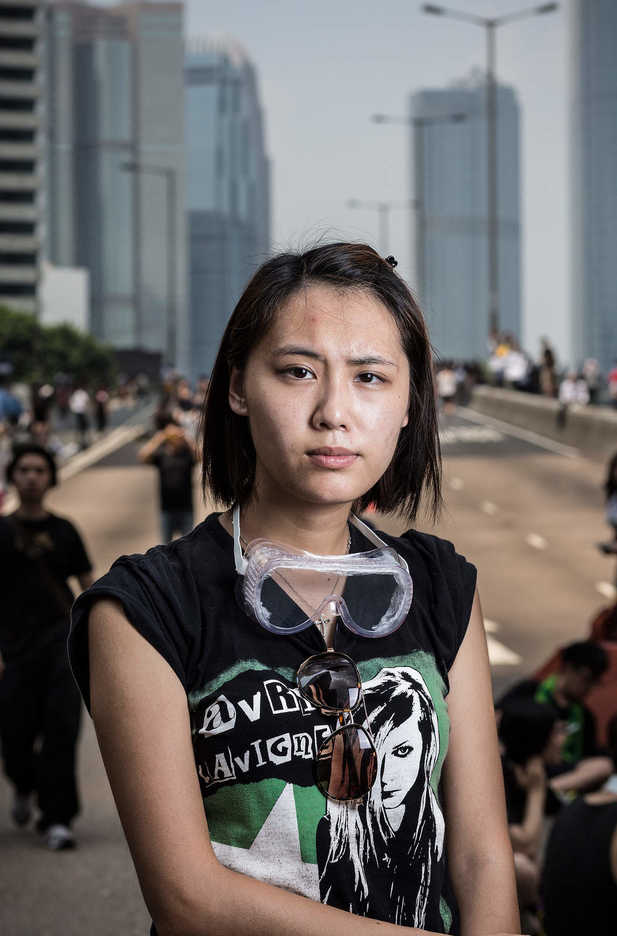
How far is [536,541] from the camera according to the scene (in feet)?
70.6

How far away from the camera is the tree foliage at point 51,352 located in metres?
97.9

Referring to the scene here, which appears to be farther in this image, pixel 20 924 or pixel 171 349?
pixel 171 349

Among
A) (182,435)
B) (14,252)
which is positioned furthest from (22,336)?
(182,435)

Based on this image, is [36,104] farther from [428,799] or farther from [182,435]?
[428,799]

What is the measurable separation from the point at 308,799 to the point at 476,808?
29cm

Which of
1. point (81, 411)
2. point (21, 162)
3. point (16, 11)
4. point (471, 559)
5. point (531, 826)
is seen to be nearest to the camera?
point (531, 826)

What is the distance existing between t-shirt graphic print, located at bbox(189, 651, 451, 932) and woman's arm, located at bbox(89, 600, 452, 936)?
5 cm

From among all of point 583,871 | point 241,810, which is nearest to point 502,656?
point 583,871

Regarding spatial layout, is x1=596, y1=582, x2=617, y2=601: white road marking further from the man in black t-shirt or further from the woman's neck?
the woman's neck

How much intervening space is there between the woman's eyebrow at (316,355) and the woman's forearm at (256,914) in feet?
2.18

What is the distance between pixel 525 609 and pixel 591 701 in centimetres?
718

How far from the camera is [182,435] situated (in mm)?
14859

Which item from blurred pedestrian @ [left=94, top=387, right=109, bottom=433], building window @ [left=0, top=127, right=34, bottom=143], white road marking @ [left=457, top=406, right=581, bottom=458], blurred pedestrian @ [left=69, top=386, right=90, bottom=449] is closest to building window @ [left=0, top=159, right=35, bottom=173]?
building window @ [left=0, top=127, right=34, bottom=143]

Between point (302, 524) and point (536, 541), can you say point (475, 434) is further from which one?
point (302, 524)
